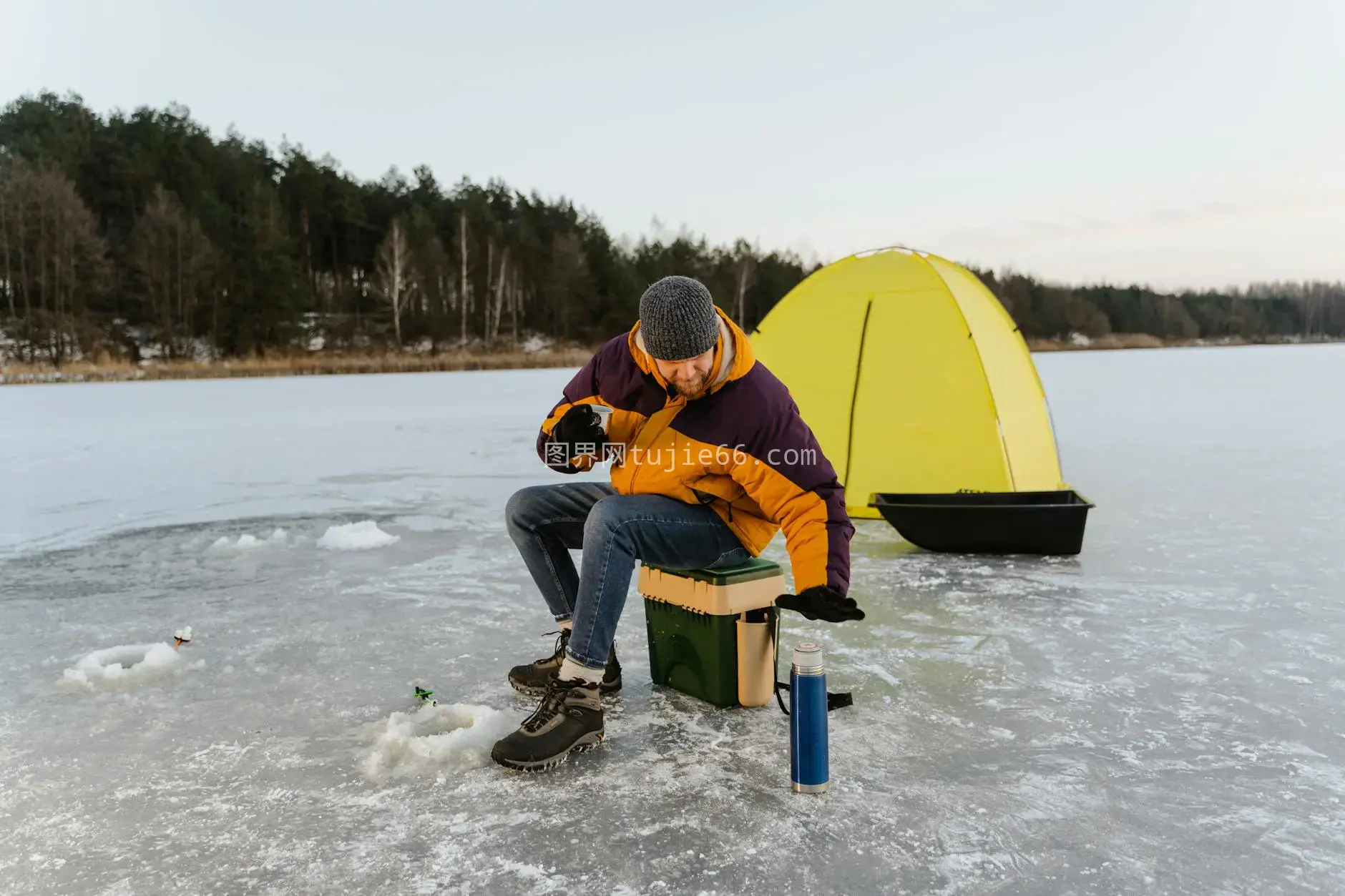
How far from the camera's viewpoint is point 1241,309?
73688 mm

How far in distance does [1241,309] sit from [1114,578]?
8388 cm

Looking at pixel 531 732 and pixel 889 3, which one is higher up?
pixel 889 3

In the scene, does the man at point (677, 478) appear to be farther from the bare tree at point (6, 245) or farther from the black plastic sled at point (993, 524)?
the bare tree at point (6, 245)

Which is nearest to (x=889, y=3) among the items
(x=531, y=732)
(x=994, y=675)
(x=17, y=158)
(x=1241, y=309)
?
(x=994, y=675)

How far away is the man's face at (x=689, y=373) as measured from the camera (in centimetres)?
221

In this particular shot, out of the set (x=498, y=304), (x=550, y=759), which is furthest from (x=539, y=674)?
(x=498, y=304)

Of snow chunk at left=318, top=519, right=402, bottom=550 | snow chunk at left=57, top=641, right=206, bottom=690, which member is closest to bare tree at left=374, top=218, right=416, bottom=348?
snow chunk at left=318, top=519, right=402, bottom=550

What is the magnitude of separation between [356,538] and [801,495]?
3.39m

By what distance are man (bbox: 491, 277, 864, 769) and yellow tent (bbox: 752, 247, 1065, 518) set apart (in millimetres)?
2805

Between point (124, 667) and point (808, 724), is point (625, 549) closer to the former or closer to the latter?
point (808, 724)

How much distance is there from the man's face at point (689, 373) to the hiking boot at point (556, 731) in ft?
2.65

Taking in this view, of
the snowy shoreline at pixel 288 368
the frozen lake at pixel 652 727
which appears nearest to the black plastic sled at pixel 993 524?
the frozen lake at pixel 652 727

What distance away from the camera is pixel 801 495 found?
2203mm

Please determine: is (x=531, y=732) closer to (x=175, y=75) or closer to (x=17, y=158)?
(x=17, y=158)
